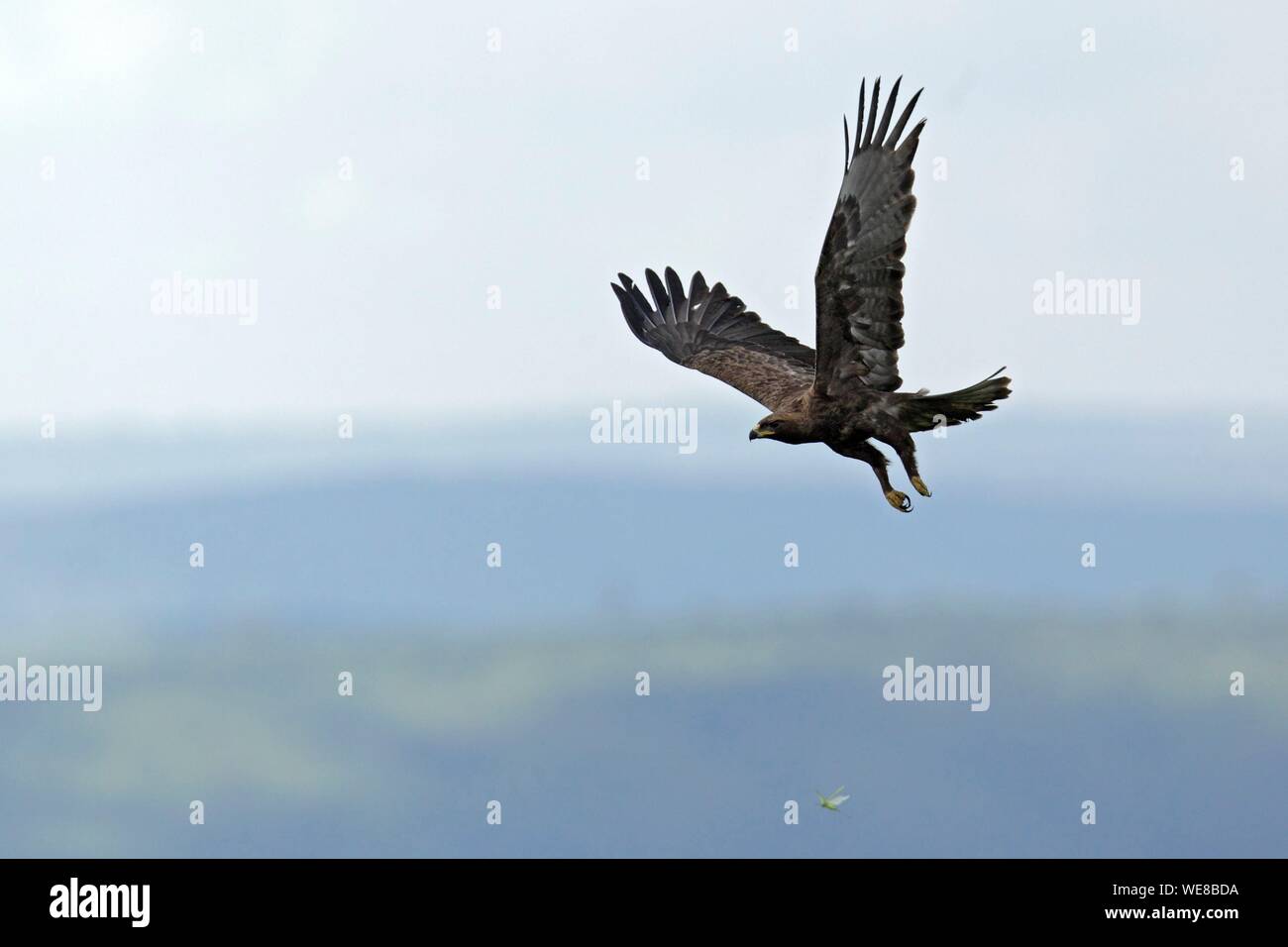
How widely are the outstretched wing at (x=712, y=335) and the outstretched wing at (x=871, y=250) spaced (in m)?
2.55

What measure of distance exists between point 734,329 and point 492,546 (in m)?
3.29

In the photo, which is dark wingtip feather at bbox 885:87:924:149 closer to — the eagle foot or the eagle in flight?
the eagle in flight

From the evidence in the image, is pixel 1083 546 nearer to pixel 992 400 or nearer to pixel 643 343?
pixel 992 400

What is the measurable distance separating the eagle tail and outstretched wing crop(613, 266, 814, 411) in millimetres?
2330

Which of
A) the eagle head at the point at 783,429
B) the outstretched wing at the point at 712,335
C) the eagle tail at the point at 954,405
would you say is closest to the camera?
the eagle tail at the point at 954,405

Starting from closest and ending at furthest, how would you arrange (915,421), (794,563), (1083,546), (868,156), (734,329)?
(868,156), (915,421), (794,563), (1083,546), (734,329)

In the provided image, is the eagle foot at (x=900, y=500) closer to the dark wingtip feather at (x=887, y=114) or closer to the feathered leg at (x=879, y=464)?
the feathered leg at (x=879, y=464)

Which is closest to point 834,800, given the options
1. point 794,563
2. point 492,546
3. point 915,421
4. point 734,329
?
point 794,563

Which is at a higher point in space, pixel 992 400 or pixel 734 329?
pixel 734 329

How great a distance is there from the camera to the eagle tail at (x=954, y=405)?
11.8m

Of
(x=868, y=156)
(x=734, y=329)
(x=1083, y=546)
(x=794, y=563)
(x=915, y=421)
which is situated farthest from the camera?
(x=734, y=329)

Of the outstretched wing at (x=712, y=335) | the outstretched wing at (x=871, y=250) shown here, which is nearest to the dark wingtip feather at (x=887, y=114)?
the outstretched wing at (x=871, y=250)
